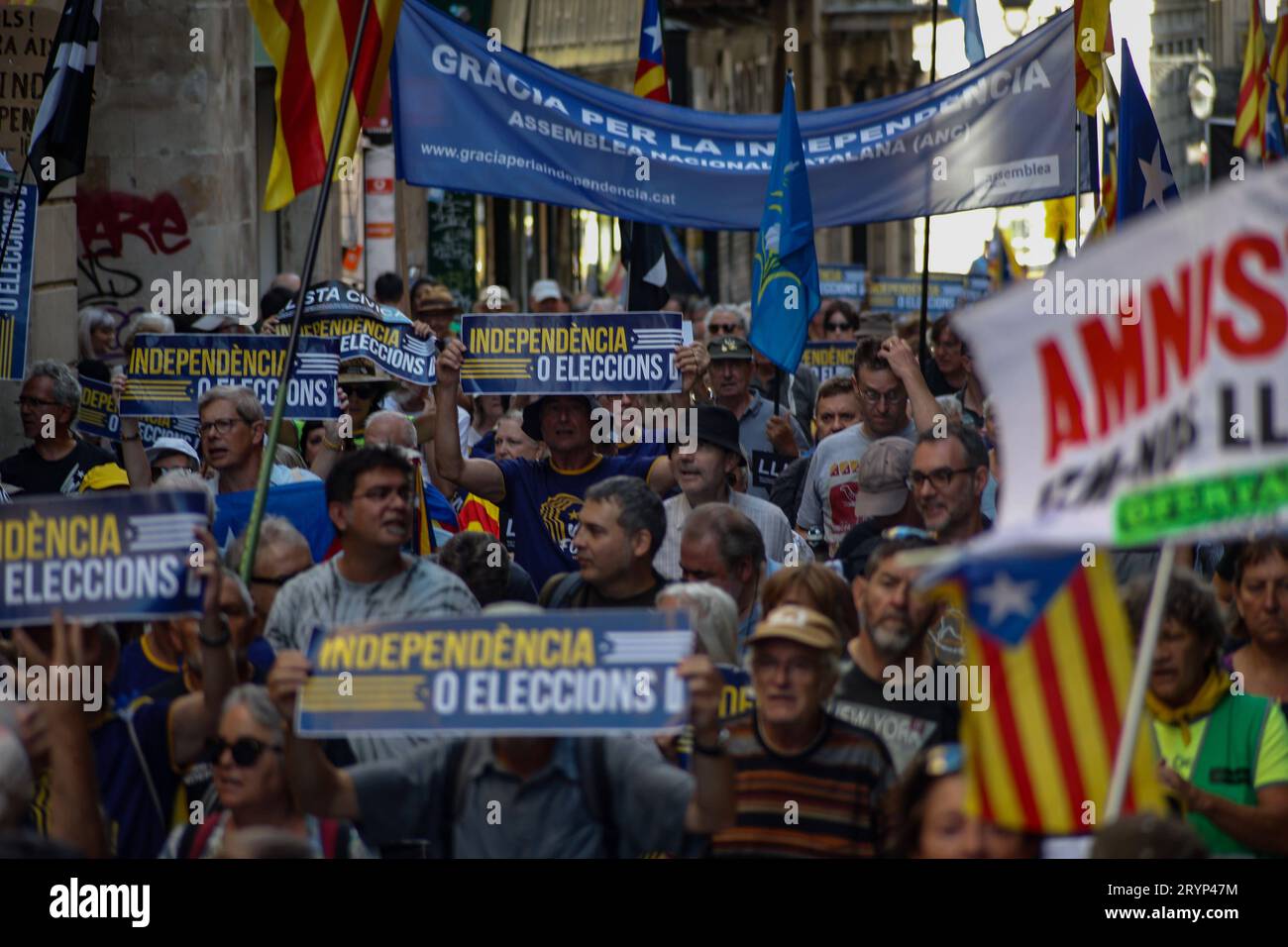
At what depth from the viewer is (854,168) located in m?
10.9

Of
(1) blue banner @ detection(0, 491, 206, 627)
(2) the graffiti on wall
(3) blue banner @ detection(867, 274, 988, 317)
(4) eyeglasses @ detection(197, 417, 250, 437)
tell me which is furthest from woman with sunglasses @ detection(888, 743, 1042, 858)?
(3) blue banner @ detection(867, 274, 988, 317)

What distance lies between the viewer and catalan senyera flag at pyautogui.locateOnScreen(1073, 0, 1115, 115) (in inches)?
415

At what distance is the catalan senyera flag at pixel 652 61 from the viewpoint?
40.6 feet

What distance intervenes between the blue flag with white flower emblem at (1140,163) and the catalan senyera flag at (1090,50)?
563 millimetres

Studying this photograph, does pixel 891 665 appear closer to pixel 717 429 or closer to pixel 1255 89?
pixel 717 429

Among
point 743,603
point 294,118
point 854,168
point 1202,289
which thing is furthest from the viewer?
point 854,168

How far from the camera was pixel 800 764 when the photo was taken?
5.02 meters

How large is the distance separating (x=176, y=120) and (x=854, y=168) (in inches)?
267

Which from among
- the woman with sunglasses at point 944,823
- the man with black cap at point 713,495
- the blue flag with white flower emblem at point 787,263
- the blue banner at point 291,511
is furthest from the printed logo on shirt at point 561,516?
the woman with sunglasses at point 944,823

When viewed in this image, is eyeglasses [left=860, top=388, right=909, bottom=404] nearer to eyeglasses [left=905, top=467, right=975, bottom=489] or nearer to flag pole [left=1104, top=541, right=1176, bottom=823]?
eyeglasses [left=905, top=467, right=975, bottom=489]

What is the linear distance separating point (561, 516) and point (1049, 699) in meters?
4.41

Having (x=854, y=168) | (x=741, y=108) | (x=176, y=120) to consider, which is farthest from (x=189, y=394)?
(x=741, y=108)

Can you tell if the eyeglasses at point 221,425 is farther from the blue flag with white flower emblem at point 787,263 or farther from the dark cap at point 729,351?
the dark cap at point 729,351
